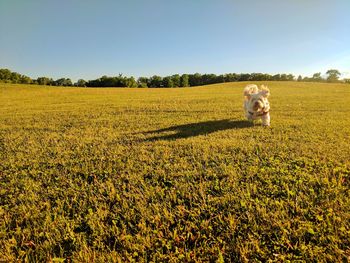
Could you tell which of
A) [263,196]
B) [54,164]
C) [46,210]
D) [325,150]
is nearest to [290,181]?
[263,196]

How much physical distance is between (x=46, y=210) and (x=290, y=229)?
3.06 metres


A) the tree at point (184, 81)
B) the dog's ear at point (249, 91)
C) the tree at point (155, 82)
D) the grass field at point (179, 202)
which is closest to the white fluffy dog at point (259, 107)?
the dog's ear at point (249, 91)

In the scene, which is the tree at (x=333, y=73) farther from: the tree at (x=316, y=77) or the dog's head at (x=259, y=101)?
the dog's head at (x=259, y=101)

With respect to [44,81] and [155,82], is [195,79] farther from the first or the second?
[44,81]

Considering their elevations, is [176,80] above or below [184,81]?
above

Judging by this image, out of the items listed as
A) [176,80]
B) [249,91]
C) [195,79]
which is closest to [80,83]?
[176,80]

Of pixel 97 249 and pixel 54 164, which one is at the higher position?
pixel 54 164

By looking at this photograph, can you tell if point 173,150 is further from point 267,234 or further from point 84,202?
point 267,234

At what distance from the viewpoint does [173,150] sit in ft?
16.5

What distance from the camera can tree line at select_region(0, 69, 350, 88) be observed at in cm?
6831

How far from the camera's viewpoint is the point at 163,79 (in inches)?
3314

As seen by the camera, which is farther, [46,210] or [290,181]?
[290,181]

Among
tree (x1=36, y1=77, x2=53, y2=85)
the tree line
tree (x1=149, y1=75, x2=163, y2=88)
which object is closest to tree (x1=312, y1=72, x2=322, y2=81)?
the tree line

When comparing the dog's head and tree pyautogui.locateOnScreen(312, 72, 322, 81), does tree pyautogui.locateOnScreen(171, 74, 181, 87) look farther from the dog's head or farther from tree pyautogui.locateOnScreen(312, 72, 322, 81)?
the dog's head
